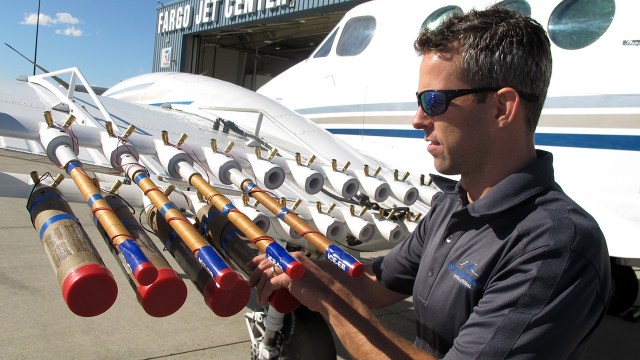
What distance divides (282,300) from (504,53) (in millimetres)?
1279

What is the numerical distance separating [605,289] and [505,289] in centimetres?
26

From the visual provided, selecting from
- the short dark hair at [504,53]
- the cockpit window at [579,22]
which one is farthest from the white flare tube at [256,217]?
the cockpit window at [579,22]

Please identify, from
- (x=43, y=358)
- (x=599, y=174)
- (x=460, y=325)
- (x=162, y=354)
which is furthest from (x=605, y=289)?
(x=43, y=358)

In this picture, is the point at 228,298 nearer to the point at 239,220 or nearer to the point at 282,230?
the point at 239,220

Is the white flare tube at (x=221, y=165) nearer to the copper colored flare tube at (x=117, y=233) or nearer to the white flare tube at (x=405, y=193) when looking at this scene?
the copper colored flare tube at (x=117, y=233)

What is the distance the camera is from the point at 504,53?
4.76 feet

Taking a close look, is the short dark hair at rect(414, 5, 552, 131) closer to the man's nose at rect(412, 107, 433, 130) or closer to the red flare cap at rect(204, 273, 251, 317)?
the man's nose at rect(412, 107, 433, 130)

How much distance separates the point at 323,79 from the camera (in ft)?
20.2

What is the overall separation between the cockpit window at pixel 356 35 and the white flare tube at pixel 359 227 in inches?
120

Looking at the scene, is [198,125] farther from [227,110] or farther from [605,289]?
[605,289]

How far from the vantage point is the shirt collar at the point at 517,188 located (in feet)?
4.78

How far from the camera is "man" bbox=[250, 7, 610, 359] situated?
4.18 ft

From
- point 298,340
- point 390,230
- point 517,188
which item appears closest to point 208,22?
point 390,230

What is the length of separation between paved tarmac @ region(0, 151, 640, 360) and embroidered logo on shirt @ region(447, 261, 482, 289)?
124 cm
